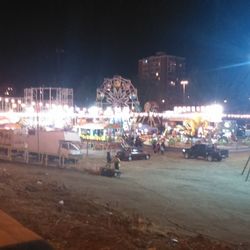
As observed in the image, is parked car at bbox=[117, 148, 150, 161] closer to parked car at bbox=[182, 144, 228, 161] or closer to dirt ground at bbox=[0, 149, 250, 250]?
dirt ground at bbox=[0, 149, 250, 250]

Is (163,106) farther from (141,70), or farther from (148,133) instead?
(141,70)

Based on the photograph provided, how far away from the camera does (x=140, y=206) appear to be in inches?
738

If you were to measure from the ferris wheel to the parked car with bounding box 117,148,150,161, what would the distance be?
46.2 feet

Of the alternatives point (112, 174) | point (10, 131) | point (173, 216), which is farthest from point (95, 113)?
point (173, 216)

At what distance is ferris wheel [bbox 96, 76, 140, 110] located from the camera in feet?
178

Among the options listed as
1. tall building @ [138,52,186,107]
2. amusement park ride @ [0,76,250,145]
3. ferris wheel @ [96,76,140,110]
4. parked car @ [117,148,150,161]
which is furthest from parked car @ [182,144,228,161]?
tall building @ [138,52,186,107]

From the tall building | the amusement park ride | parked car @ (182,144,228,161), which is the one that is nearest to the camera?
parked car @ (182,144,228,161)

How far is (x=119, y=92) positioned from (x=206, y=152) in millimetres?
17142

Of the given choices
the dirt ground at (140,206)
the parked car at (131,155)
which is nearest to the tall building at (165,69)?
the parked car at (131,155)

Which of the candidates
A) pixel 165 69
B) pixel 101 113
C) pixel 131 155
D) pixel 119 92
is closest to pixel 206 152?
pixel 131 155

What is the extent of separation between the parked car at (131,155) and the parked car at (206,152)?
414cm

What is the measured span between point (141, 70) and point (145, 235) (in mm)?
166862

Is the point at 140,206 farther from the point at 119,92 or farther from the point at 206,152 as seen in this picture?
the point at 119,92

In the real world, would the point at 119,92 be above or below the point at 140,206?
above
